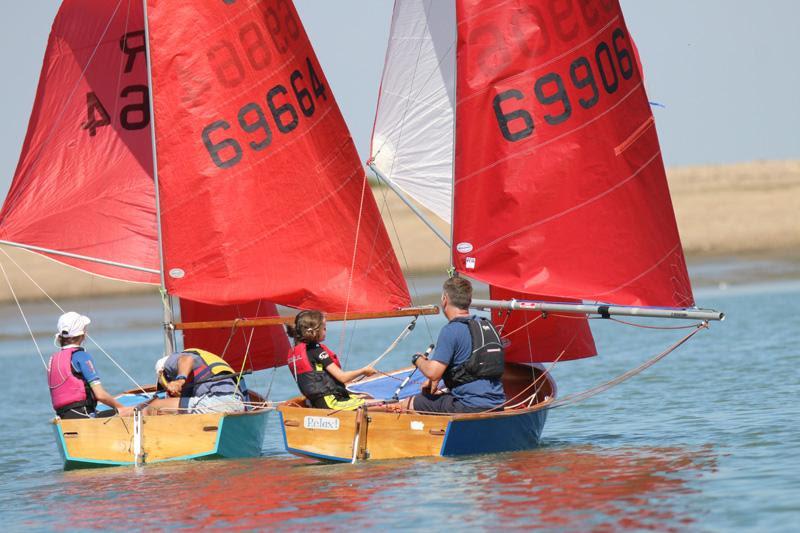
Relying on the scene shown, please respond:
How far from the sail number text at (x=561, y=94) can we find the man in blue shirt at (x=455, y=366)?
1971mm

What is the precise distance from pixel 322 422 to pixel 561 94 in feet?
12.5

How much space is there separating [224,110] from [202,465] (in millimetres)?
3892

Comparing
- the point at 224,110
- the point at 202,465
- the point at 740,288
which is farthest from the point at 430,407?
the point at 740,288

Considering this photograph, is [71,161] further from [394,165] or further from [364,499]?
[364,499]

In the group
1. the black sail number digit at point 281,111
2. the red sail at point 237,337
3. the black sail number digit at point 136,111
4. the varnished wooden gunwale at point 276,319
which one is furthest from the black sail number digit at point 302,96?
the varnished wooden gunwale at point 276,319

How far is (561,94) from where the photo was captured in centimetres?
1246

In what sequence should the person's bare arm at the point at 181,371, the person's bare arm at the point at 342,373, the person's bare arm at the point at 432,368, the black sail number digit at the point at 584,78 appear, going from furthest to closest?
the black sail number digit at the point at 584,78 < the person's bare arm at the point at 181,371 < the person's bare arm at the point at 342,373 < the person's bare arm at the point at 432,368

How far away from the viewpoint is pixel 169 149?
1385cm

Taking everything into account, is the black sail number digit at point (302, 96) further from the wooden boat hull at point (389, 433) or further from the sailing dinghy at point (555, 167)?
the wooden boat hull at point (389, 433)

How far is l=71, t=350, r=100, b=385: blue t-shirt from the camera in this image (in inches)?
475

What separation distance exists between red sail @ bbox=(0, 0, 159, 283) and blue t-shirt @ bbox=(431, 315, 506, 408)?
4.77 m

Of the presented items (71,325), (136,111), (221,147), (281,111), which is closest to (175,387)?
(71,325)

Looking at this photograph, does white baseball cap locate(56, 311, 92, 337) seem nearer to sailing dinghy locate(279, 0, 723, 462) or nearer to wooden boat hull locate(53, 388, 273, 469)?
wooden boat hull locate(53, 388, 273, 469)

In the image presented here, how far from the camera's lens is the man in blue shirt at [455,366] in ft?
35.6
